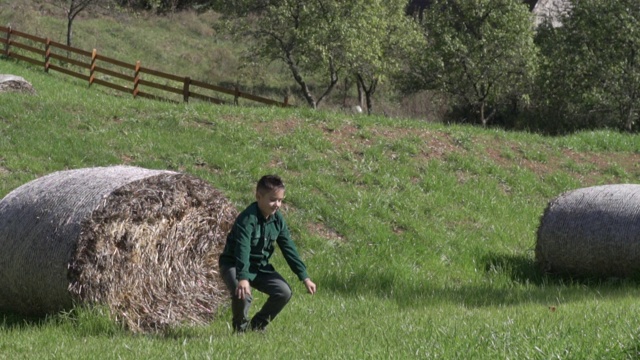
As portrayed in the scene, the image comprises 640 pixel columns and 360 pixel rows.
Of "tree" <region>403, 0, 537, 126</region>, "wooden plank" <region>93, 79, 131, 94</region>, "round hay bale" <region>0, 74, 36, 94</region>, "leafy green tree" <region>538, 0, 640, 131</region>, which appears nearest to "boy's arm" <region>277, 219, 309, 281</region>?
"round hay bale" <region>0, 74, 36, 94</region>

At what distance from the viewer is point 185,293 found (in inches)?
372

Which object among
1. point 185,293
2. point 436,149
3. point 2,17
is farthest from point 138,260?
point 2,17

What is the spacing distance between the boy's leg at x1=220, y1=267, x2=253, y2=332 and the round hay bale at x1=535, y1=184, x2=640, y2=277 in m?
6.13

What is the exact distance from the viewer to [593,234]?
41.3ft

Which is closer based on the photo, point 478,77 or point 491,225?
point 491,225

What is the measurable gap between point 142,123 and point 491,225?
7293 millimetres

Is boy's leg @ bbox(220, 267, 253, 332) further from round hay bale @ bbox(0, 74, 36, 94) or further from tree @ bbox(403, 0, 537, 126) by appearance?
tree @ bbox(403, 0, 537, 126)

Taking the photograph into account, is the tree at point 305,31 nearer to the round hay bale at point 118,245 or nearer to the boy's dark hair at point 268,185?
the round hay bale at point 118,245

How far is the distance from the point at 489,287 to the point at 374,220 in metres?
2.87

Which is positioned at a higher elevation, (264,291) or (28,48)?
(264,291)

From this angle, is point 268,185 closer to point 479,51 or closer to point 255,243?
point 255,243

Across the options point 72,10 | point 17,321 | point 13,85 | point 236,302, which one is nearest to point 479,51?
point 72,10

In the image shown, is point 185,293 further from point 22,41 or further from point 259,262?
point 22,41

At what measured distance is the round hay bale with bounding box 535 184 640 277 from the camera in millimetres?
12391
